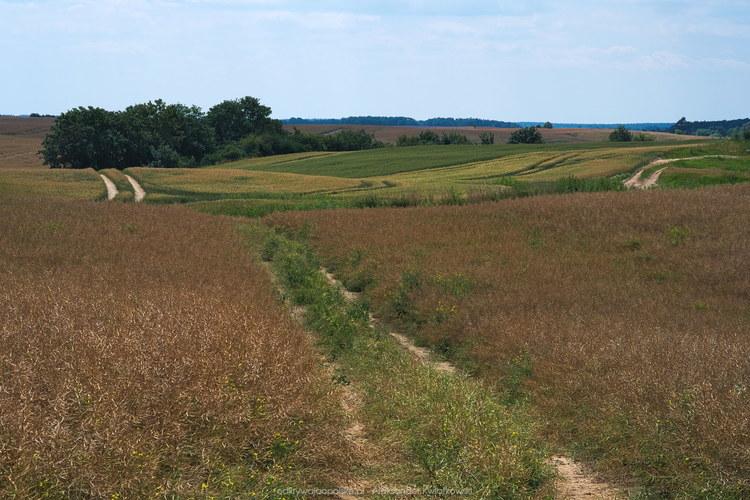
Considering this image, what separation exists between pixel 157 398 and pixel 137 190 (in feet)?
145

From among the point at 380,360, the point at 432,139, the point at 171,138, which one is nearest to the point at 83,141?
the point at 171,138

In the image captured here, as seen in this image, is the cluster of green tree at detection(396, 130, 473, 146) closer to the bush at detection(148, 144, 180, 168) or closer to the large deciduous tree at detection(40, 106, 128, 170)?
the bush at detection(148, 144, 180, 168)

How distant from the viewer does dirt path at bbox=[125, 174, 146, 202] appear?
43034 mm

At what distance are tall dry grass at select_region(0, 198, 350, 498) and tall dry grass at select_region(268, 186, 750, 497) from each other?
2.89m

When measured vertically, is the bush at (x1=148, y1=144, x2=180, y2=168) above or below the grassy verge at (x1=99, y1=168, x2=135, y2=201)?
above

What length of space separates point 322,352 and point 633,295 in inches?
250

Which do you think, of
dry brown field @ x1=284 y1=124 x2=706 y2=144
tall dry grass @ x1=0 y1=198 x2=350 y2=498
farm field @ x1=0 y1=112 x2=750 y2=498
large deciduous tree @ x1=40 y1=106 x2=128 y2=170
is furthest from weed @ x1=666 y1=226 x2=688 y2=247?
dry brown field @ x1=284 y1=124 x2=706 y2=144

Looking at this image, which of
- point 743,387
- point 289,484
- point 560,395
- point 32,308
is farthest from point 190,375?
point 743,387

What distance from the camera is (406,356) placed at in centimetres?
1006

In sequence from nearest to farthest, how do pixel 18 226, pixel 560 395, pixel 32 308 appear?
pixel 560 395 → pixel 32 308 → pixel 18 226

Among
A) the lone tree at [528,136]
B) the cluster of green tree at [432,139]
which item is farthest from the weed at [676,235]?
the cluster of green tree at [432,139]

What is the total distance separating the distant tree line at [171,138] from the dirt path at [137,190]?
23606 millimetres

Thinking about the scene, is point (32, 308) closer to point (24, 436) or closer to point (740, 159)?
point (24, 436)

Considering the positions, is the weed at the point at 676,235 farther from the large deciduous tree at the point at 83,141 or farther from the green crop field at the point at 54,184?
the large deciduous tree at the point at 83,141
